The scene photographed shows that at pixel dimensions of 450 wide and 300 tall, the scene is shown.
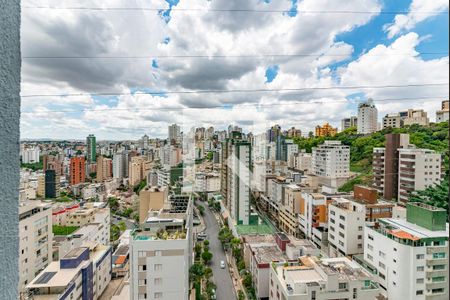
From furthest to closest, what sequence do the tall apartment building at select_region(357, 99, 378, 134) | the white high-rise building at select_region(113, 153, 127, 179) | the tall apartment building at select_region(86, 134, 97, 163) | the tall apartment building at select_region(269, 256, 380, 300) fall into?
1. the white high-rise building at select_region(113, 153, 127, 179)
2. the tall apartment building at select_region(357, 99, 378, 134)
3. the tall apartment building at select_region(86, 134, 97, 163)
4. the tall apartment building at select_region(269, 256, 380, 300)

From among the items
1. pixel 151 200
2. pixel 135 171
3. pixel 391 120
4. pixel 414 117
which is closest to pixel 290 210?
pixel 151 200

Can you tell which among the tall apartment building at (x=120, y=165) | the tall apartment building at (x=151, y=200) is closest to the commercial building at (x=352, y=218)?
the tall apartment building at (x=151, y=200)

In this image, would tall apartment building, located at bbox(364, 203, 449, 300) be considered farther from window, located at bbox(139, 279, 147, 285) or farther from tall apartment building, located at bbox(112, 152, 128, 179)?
tall apartment building, located at bbox(112, 152, 128, 179)

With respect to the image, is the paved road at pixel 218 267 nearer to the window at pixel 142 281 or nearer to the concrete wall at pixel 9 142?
the window at pixel 142 281

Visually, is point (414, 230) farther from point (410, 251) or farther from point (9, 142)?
point (9, 142)

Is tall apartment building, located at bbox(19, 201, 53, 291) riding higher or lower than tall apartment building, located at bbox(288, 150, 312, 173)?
lower

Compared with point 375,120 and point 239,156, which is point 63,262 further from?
point 375,120

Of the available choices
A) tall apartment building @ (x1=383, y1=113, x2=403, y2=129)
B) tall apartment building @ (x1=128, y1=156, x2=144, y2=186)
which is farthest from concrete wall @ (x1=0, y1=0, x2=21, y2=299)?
tall apartment building @ (x1=383, y1=113, x2=403, y2=129)
